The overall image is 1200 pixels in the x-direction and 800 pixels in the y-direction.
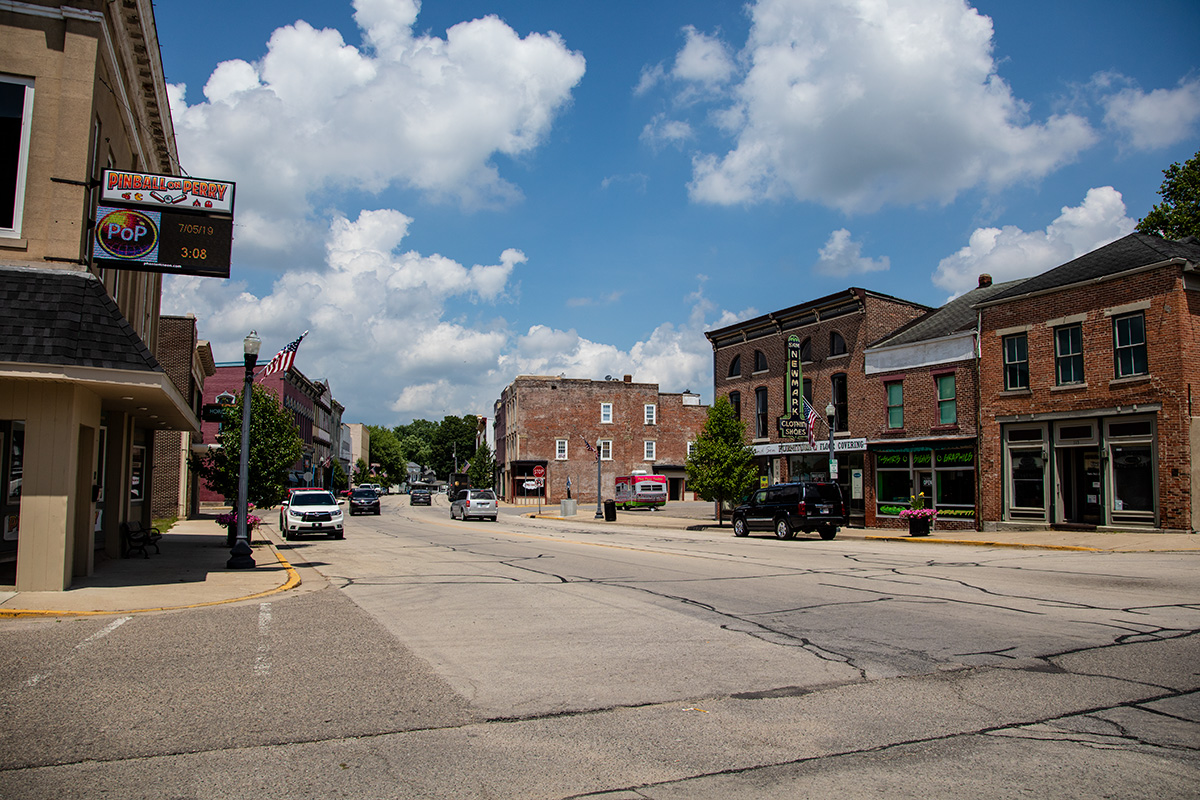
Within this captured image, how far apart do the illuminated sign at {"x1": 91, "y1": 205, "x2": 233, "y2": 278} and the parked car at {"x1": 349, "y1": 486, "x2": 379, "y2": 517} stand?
3826cm

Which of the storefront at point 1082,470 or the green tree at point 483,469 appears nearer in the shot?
the storefront at point 1082,470

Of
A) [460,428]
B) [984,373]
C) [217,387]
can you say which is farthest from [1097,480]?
[460,428]

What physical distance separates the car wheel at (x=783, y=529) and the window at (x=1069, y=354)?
9.46 metres

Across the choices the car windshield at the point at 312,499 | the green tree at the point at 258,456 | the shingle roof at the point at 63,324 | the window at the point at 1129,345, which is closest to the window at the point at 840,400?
the window at the point at 1129,345

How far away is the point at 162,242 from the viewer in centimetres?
1333

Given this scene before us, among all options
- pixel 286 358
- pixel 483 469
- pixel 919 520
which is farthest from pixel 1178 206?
pixel 483 469

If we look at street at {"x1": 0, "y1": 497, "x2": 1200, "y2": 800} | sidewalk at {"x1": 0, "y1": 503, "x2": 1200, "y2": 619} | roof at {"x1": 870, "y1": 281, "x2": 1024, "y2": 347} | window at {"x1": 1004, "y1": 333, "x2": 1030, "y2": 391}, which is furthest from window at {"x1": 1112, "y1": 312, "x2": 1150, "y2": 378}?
street at {"x1": 0, "y1": 497, "x2": 1200, "y2": 800}

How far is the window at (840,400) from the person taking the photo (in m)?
33.9

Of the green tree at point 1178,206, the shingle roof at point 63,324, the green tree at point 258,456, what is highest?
the green tree at point 1178,206

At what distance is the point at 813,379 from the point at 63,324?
29753 mm

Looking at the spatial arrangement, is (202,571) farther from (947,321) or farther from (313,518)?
(947,321)

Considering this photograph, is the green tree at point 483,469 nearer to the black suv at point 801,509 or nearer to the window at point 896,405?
the window at point 896,405

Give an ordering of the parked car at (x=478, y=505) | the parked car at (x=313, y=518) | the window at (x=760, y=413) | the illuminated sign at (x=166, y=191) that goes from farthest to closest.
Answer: the parked car at (x=478, y=505)
the window at (x=760, y=413)
the parked car at (x=313, y=518)
the illuminated sign at (x=166, y=191)

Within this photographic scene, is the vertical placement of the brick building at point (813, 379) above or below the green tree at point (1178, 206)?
below
